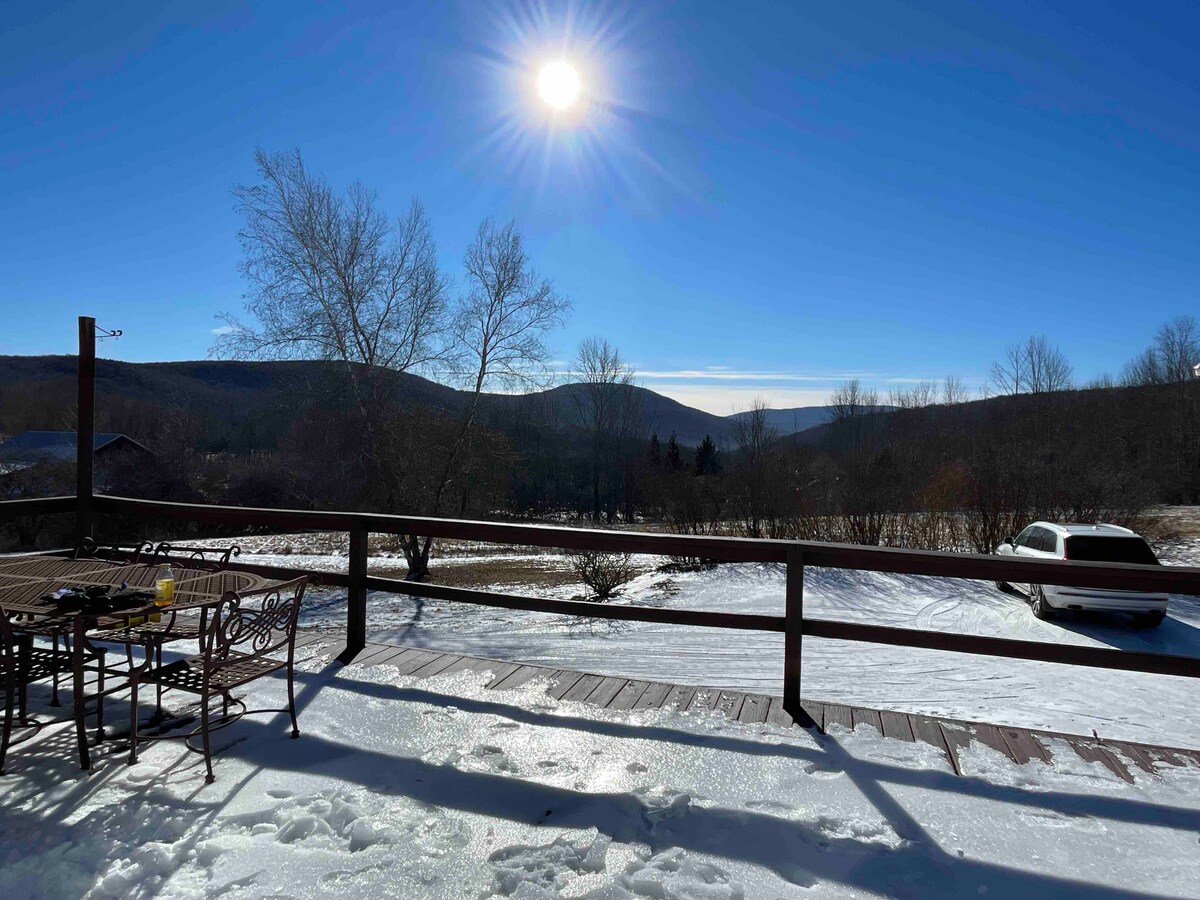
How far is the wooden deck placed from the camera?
10.5ft

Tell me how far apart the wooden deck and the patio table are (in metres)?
1.21

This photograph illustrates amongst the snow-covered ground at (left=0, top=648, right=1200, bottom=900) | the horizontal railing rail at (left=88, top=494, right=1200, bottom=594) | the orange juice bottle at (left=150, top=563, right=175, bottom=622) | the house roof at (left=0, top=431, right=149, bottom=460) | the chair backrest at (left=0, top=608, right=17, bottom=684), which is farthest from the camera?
the house roof at (left=0, top=431, right=149, bottom=460)

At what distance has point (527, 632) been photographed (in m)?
8.17

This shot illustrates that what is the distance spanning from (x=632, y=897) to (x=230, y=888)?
1.28 metres

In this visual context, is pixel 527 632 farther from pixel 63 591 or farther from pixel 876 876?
pixel 876 876

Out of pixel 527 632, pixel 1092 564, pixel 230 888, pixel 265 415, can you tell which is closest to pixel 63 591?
pixel 230 888

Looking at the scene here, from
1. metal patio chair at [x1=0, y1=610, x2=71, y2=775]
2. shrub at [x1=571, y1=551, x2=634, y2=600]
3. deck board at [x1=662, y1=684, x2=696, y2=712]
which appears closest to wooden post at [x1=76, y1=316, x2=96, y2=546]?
metal patio chair at [x1=0, y1=610, x2=71, y2=775]

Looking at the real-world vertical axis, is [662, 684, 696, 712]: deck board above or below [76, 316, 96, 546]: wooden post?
below

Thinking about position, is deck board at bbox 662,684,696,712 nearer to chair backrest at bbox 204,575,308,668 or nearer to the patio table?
chair backrest at bbox 204,575,308,668

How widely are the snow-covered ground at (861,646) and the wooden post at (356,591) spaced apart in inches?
→ 67.4

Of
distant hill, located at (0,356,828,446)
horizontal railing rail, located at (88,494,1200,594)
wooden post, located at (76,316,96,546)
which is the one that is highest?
distant hill, located at (0,356,828,446)

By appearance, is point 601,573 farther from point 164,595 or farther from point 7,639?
point 7,639

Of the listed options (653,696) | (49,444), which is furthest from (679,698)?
(49,444)

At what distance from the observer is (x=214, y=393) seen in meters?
62.5
